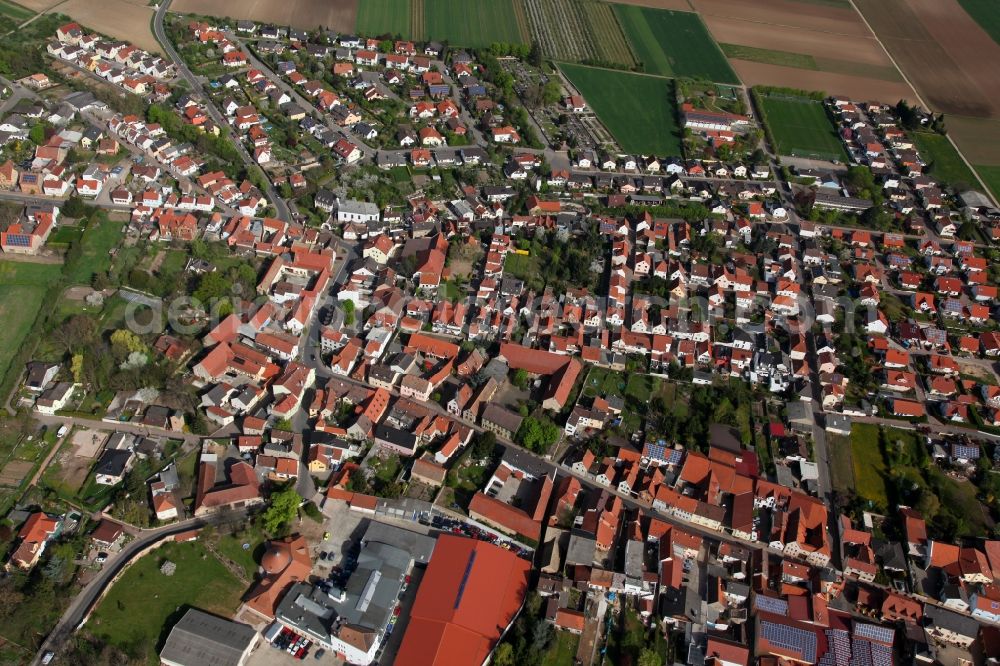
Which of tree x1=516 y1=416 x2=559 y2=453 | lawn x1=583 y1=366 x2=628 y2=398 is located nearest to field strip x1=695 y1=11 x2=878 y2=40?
lawn x1=583 y1=366 x2=628 y2=398

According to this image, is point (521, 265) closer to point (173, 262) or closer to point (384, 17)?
point (173, 262)

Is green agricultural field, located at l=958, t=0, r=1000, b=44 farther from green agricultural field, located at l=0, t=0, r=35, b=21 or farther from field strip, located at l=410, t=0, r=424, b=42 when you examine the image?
green agricultural field, located at l=0, t=0, r=35, b=21

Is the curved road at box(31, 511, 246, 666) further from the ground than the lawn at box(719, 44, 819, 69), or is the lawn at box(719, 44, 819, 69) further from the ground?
the lawn at box(719, 44, 819, 69)

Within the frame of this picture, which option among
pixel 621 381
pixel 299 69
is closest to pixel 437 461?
pixel 621 381

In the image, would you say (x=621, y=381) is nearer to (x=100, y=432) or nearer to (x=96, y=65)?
(x=100, y=432)

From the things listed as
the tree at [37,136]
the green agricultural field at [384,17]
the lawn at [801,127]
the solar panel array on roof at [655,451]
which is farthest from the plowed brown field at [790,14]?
the tree at [37,136]

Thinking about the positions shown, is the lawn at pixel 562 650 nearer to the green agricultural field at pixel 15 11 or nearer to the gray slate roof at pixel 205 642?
the gray slate roof at pixel 205 642
